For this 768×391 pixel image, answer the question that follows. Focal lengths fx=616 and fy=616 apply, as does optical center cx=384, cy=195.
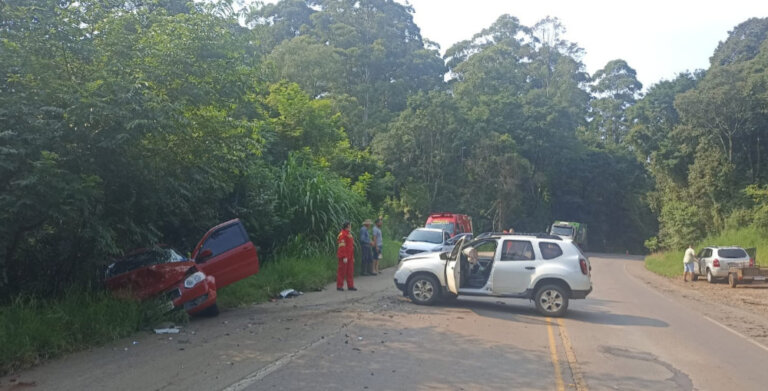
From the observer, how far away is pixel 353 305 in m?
13.4

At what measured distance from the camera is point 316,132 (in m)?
24.2

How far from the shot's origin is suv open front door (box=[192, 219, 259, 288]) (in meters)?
12.0

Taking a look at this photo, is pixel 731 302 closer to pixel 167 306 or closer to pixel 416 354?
pixel 416 354


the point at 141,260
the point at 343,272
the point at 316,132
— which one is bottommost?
the point at 343,272

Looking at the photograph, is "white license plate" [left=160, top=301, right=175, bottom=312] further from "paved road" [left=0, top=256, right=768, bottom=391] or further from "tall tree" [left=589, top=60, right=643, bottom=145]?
"tall tree" [left=589, top=60, right=643, bottom=145]

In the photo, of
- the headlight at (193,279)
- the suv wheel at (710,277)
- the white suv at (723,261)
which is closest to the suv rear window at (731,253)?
the white suv at (723,261)

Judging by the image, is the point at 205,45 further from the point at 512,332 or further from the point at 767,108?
the point at 767,108

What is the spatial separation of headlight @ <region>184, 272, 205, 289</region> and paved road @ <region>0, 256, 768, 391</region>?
0.69 meters

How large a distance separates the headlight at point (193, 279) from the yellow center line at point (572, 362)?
6.33m

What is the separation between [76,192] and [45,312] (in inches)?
70.5

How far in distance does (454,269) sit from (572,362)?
4620mm

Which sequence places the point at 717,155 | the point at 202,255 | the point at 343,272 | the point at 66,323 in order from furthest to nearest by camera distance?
the point at 717,155 < the point at 343,272 < the point at 202,255 < the point at 66,323

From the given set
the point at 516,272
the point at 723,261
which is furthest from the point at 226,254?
the point at 723,261

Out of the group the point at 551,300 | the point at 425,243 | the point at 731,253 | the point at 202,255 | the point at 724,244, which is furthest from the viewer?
the point at 724,244
